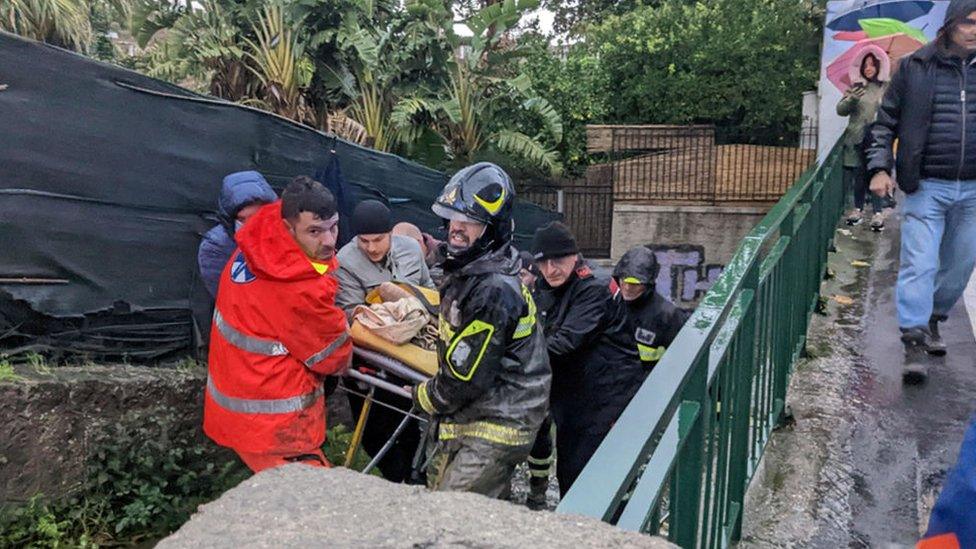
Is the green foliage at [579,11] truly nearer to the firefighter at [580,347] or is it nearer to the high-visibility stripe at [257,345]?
the firefighter at [580,347]

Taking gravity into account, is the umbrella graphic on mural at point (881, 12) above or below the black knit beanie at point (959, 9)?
above

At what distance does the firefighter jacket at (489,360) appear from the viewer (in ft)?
10.3

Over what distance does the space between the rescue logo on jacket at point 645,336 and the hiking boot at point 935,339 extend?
1459 millimetres

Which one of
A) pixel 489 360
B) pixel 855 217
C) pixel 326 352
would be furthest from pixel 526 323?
pixel 855 217

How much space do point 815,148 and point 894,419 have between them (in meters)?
10.4

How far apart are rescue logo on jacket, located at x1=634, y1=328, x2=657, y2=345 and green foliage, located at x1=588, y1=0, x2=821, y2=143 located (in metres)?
11.2

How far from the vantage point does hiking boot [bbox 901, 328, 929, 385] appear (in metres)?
4.29

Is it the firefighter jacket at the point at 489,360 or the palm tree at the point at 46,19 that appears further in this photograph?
the palm tree at the point at 46,19

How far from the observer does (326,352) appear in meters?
3.80

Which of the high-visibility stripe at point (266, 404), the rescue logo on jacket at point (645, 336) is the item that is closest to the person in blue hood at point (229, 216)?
the high-visibility stripe at point (266, 404)

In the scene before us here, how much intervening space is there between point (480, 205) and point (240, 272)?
48.1 inches

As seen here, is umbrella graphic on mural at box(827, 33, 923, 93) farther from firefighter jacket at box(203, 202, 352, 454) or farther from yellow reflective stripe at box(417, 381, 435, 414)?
yellow reflective stripe at box(417, 381, 435, 414)

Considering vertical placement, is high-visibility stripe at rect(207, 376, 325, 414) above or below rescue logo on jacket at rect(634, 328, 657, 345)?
below

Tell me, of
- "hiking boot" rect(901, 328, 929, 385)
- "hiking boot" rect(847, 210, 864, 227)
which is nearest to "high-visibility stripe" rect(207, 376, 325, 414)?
"hiking boot" rect(901, 328, 929, 385)
